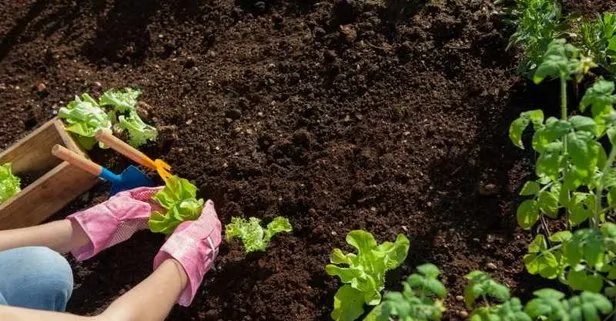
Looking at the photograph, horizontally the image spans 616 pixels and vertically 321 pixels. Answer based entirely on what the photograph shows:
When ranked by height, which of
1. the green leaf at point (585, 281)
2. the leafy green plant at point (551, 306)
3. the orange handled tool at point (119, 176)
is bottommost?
the orange handled tool at point (119, 176)

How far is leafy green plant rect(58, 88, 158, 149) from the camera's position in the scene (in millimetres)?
3123

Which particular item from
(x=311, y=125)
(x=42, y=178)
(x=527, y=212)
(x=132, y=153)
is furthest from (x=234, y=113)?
(x=527, y=212)

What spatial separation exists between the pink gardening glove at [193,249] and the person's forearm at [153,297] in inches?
1.2

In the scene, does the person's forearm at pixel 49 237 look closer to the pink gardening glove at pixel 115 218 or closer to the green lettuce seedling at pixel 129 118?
the pink gardening glove at pixel 115 218

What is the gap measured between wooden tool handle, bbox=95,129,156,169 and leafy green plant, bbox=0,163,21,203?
0.41m

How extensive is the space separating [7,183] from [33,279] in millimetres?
681

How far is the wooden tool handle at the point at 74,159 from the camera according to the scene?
9.10ft

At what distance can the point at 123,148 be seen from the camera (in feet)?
9.70

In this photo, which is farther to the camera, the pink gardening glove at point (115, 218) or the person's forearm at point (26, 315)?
the pink gardening glove at point (115, 218)

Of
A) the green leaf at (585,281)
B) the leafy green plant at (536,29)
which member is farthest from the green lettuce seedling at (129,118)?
the green leaf at (585,281)

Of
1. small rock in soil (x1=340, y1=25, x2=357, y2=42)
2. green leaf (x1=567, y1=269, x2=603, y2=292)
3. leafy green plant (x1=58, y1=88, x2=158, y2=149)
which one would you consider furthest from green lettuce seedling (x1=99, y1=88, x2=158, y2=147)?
green leaf (x1=567, y1=269, x2=603, y2=292)

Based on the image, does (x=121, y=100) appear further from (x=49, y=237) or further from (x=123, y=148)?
(x=49, y=237)

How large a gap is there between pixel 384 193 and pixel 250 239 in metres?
0.53

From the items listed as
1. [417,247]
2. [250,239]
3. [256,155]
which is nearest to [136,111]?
[256,155]
